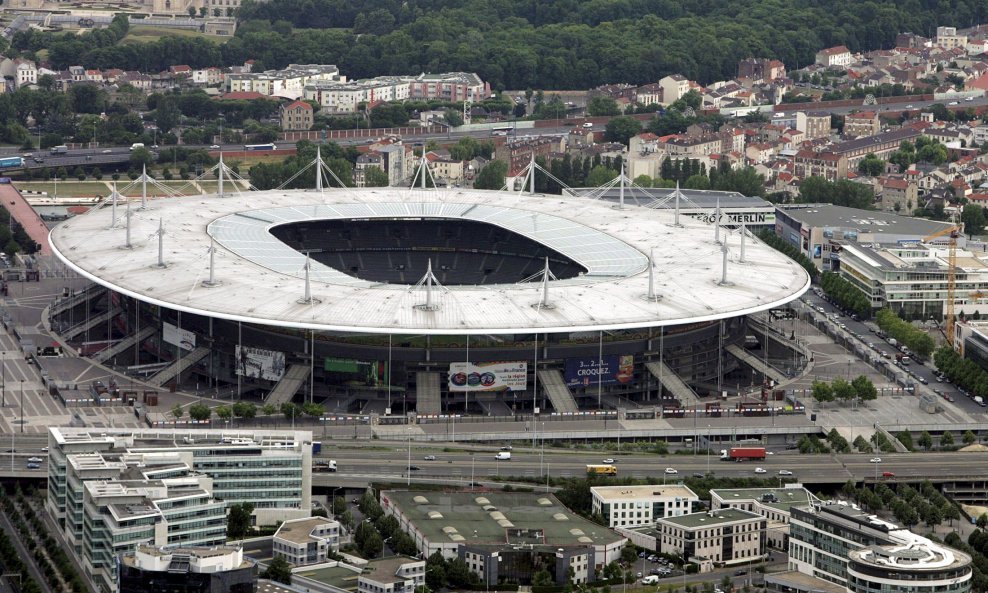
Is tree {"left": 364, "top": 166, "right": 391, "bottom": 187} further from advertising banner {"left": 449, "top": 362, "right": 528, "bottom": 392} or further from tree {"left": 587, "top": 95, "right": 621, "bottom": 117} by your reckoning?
advertising banner {"left": 449, "top": 362, "right": 528, "bottom": 392}

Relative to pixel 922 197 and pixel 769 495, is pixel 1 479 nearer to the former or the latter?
pixel 769 495

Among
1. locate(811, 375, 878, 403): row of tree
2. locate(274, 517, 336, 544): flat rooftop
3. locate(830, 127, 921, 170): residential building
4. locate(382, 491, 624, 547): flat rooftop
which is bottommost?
locate(830, 127, 921, 170): residential building

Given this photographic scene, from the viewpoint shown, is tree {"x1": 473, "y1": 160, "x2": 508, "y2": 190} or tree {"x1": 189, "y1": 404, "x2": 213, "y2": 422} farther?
tree {"x1": 473, "y1": 160, "x2": 508, "y2": 190}

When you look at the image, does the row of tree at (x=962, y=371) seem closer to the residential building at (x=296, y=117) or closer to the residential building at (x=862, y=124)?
the residential building at (x=862, y=124)

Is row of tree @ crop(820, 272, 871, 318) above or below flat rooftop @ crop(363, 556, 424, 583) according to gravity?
below

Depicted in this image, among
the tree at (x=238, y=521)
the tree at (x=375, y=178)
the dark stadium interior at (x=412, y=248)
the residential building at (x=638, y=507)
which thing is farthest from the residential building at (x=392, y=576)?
the tree at (x=375, y=178)

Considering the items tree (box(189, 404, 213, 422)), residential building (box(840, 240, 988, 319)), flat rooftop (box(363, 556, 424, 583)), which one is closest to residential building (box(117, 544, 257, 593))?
flat rooftop (box(363, 556, 424, 583))
